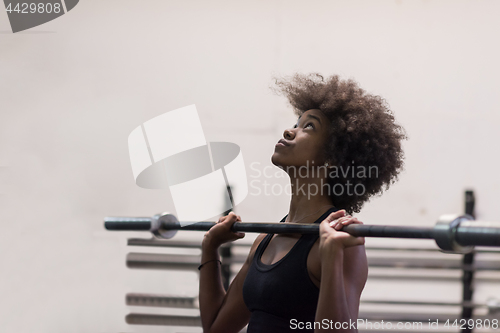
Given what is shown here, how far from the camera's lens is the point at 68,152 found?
2.00m

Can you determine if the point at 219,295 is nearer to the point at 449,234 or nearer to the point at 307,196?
the point at 307,196

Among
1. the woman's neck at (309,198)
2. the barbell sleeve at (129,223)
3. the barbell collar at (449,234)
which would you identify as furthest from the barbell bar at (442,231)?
the barbell sleeve at (129,223)

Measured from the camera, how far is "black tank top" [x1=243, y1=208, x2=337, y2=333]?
0.92 metres

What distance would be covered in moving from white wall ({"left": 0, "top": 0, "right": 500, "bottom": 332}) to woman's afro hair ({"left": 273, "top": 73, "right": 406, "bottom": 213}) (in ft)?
2.37

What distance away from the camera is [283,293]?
0.94 m

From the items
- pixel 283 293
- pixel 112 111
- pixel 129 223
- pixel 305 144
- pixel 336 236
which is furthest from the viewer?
pixel 112 111

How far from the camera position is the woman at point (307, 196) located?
942 mm

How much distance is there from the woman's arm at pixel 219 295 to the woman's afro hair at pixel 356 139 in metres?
0.26

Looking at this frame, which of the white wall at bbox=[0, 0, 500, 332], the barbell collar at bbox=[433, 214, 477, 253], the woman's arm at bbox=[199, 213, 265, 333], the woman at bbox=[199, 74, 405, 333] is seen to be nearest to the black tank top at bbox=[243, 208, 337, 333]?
the woman at bbox=[199, 74, 405, 333]

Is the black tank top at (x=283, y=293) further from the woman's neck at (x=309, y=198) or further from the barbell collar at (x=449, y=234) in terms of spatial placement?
the barbell collar at (x=449, y=234)

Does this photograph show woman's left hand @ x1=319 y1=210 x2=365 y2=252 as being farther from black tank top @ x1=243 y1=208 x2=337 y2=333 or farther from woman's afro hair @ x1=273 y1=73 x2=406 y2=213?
woman's afro hair @ x1=273 y1=73 x2=406 y2=213

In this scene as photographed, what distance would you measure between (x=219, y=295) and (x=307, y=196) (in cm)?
34

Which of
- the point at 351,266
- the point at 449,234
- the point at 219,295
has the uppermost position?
the point at 449,234

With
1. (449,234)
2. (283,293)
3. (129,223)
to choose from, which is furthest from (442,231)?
(129,223)
